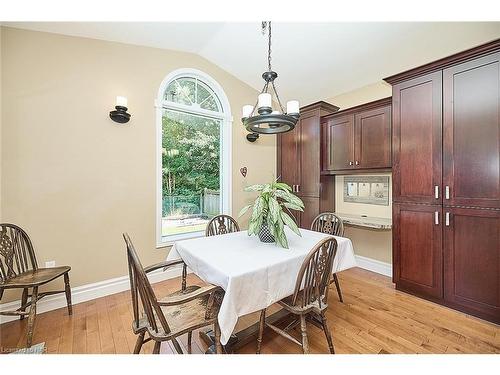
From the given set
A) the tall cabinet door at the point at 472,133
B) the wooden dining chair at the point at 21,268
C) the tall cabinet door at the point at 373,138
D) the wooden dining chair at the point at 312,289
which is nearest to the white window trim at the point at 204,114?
the wooden dining chair at the point at 21,268

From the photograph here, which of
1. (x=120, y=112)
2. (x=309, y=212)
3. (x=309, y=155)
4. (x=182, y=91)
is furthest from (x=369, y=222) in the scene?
(x=120, y=112)

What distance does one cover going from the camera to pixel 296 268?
1743mm

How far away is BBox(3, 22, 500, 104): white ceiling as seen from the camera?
8.00ft

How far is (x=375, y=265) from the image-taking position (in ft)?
11.4

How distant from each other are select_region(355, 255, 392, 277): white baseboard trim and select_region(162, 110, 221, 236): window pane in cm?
242

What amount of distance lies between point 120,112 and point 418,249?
374 centimetres

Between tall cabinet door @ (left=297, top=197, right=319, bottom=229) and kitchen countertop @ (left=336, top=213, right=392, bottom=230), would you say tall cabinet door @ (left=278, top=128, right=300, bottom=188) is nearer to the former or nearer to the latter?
tall cabinet door @ (left=297, top=197, right=319, bottom=229)

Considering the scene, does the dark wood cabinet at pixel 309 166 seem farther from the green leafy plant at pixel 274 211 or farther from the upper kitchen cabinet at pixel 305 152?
the green leafy plant at pixel 274 211

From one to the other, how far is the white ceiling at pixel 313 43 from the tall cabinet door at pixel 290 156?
86cm

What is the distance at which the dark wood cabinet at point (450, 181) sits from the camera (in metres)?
2.14

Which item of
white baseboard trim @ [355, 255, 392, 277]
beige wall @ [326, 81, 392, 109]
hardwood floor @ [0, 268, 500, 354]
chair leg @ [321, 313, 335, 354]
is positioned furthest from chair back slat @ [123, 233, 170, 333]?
beige wall @ [326, 81, 392, 109]

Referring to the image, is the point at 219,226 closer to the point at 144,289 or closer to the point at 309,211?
the point at 144,289

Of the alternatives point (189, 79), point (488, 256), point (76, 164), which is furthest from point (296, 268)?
point (189, 79)

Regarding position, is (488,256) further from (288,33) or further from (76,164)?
(76,164)
